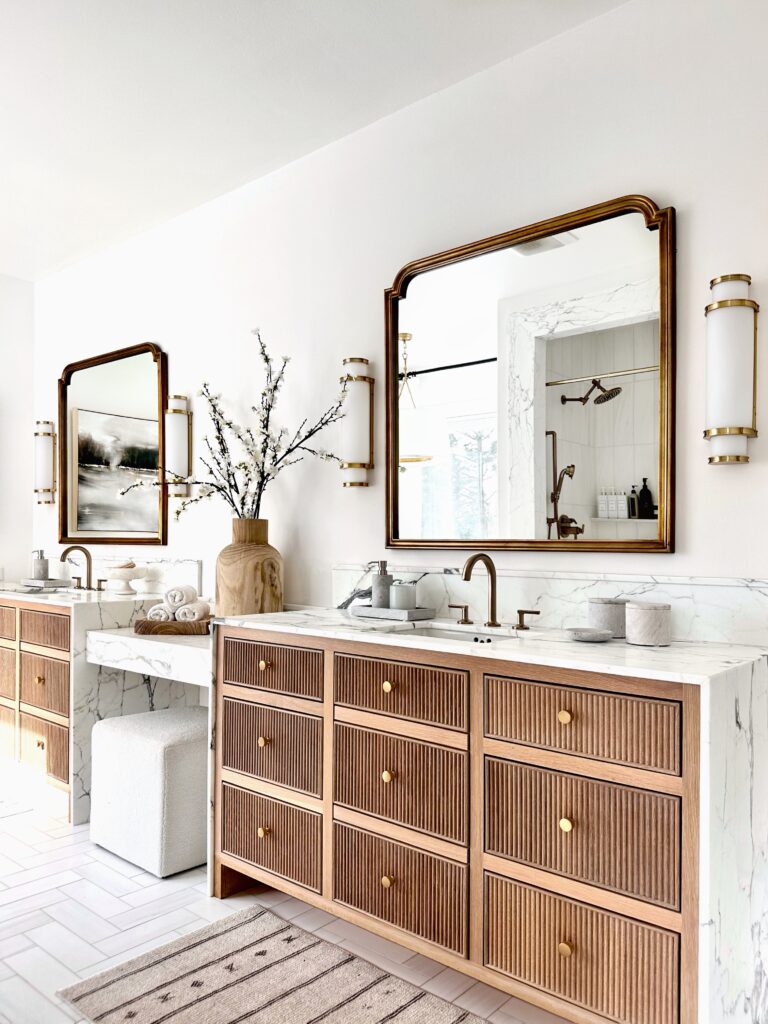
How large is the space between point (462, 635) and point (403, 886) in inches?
28.2

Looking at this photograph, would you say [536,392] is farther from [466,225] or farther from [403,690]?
[403,690]

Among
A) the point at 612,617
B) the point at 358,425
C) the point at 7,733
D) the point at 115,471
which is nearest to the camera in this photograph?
the point at 612,617

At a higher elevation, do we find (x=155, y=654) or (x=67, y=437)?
(x=67, y=437)

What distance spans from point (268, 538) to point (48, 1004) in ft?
5.84

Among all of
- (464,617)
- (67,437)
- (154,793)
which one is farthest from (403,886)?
(67,437)

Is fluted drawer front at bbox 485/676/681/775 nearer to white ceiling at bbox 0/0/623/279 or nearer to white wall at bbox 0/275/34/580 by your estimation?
white ceiling at bbox 0/0/623/279

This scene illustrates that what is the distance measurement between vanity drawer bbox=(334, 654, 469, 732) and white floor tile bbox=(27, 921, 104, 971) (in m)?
0.96

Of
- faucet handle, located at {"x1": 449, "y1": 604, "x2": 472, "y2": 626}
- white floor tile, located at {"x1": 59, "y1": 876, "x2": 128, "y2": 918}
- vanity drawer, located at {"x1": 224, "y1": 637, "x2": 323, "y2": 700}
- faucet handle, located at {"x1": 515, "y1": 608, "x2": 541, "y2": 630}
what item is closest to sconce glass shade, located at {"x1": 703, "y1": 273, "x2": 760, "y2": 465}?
faucet handle, located at {"x1": 515, "y1": 608, "x2": 541, "y2": 630}

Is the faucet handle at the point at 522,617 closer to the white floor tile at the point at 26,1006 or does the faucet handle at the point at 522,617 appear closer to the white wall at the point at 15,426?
the white floor tile at the point at 26,1006

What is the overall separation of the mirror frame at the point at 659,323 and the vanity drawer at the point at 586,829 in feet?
2.46

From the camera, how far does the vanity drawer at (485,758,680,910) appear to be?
1.58 m

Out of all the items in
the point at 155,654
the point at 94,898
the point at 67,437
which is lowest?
the point at 94,898

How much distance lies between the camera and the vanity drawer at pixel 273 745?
2.26 metres

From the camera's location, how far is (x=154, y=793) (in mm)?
2641
